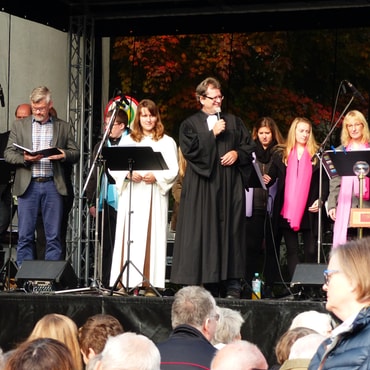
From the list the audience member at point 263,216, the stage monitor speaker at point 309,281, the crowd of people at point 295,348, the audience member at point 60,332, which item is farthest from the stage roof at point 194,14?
the crowd of people at point 295,348

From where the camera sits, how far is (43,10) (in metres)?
13.8

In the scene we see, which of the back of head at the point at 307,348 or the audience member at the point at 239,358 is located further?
the back of head at the point at 307,348

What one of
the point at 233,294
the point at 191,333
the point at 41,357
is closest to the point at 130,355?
the point at 41,357

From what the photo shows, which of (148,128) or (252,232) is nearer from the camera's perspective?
(148,128)

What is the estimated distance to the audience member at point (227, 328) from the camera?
7164 millimetres

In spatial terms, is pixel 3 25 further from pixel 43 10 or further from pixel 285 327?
pixel 285 327

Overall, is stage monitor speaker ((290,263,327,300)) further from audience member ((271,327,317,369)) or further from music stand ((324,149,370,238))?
audience member ((271,327,317,369))

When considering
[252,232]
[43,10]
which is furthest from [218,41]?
[252,232]

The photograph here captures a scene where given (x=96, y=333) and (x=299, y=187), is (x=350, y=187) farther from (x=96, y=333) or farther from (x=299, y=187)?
(x=96, y=333)

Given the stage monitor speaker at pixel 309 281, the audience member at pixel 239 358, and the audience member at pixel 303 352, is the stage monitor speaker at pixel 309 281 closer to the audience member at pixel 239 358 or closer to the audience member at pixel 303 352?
the audience member at pixel 303 352

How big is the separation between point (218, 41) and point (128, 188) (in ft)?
14.5

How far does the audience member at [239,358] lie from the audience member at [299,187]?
7.26 meters

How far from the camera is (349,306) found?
372 centimetres

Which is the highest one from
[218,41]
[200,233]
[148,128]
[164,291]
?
[218,41]
